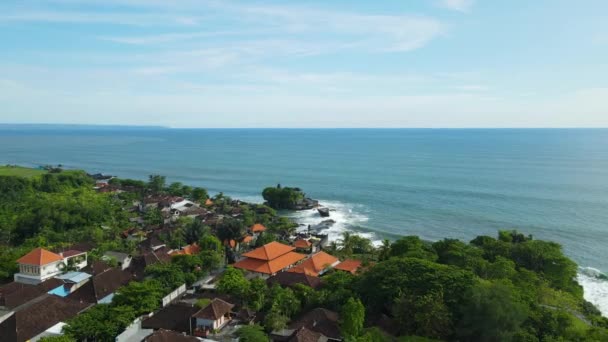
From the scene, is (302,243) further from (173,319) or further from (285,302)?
(173,319)

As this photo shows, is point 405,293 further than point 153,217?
No

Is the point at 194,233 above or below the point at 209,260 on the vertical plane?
below

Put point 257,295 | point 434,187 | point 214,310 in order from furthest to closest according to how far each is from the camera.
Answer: point 434,187, point 257,295, point 214,310

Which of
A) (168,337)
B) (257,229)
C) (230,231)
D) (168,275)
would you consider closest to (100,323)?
(168,337)

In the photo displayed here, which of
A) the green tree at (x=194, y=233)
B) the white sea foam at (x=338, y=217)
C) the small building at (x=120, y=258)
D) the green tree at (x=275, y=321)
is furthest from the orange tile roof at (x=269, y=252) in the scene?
the white sea foam at (x=338, y=217)

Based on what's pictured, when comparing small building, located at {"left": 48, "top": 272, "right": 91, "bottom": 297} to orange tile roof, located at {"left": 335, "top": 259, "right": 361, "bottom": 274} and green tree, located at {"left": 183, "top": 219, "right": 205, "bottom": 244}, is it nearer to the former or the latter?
green tree, located at {"left": 183, "top": 219, "right": 205, "bottom": 244}

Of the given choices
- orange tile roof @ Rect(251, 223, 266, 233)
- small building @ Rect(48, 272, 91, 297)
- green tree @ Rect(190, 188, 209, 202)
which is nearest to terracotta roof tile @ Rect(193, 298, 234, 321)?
small building @ Rect(48, 272, 91, 297)
